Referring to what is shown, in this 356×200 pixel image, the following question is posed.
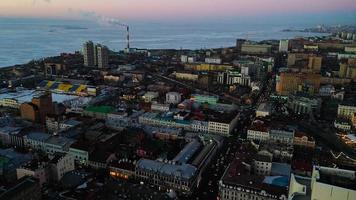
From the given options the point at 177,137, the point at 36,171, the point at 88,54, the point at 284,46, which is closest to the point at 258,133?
the point at 177,137

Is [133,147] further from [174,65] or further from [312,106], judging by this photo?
[174,65]

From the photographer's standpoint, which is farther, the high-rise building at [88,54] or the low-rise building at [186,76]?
the high-rise building at [88,54]

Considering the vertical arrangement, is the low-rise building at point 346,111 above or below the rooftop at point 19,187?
below

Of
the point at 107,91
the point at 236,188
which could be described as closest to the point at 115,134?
the point at 236,188

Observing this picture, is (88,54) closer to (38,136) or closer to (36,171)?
(38,136)

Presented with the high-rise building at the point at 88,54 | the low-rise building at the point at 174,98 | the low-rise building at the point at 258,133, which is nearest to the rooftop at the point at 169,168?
the low-rise building at the point at 258,133

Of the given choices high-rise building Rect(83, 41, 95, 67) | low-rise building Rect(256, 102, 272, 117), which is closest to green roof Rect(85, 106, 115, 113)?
low-rise building Rect(256, 102, 272, 117)

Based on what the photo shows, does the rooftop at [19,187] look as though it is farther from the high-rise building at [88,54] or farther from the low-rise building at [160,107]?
the high-rise building at [88,54]
